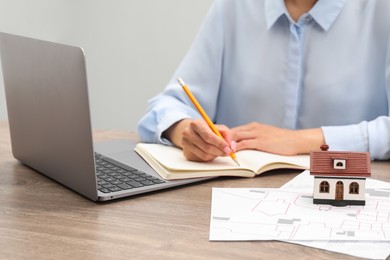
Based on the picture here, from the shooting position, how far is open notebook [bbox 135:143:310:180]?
1.07m

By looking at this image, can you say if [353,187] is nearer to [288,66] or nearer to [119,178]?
[119,178]

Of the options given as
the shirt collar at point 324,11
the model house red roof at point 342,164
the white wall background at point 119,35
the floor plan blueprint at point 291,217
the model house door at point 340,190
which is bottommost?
the white wall background at point 119,35

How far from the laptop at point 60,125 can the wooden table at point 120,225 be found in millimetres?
26

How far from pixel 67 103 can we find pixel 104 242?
0.25m

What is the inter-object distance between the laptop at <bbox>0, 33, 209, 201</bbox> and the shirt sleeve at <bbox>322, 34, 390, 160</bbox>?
1.19ft

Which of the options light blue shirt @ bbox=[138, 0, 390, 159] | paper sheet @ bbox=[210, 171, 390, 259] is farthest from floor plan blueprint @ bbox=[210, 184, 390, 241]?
light blue shirt @ bbox=[138, 0, 390, 159]

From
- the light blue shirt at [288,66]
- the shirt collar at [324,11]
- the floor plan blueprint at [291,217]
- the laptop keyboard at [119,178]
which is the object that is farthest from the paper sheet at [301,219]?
the shirt collar at [324,11]

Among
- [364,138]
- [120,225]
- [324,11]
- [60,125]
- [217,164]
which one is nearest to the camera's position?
[120,225]

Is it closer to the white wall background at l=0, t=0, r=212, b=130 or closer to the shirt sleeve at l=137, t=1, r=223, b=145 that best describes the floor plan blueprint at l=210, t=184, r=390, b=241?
the shirt sleeve at l=137, t=1, r=223, b=145

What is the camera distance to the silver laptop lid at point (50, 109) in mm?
924

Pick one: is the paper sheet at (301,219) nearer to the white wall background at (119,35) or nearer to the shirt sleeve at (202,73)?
the shirt sleeve at (202,73)

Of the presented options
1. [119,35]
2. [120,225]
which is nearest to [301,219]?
[120,225]

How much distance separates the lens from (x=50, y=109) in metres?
1.02

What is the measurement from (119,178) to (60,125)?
13cm
